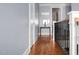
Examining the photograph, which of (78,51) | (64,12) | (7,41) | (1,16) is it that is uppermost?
(64,12)

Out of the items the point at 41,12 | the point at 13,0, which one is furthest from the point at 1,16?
the point at 41,12

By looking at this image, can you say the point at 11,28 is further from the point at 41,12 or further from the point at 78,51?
the point at 41,12

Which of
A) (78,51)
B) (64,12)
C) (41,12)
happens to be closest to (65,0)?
(78,51)

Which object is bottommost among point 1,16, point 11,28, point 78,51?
point 78,51

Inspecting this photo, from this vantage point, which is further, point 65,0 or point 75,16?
point 75,16

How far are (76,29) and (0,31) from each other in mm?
972

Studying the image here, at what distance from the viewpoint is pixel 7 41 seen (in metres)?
1.51

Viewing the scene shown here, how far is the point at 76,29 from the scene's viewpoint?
196 centimetres

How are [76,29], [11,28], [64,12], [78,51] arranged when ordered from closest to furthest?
1. [11,28]
2. [76,29]
3. [78,51]
4. [64,12]

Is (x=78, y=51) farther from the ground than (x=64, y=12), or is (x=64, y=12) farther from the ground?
(x=64, y=12)
